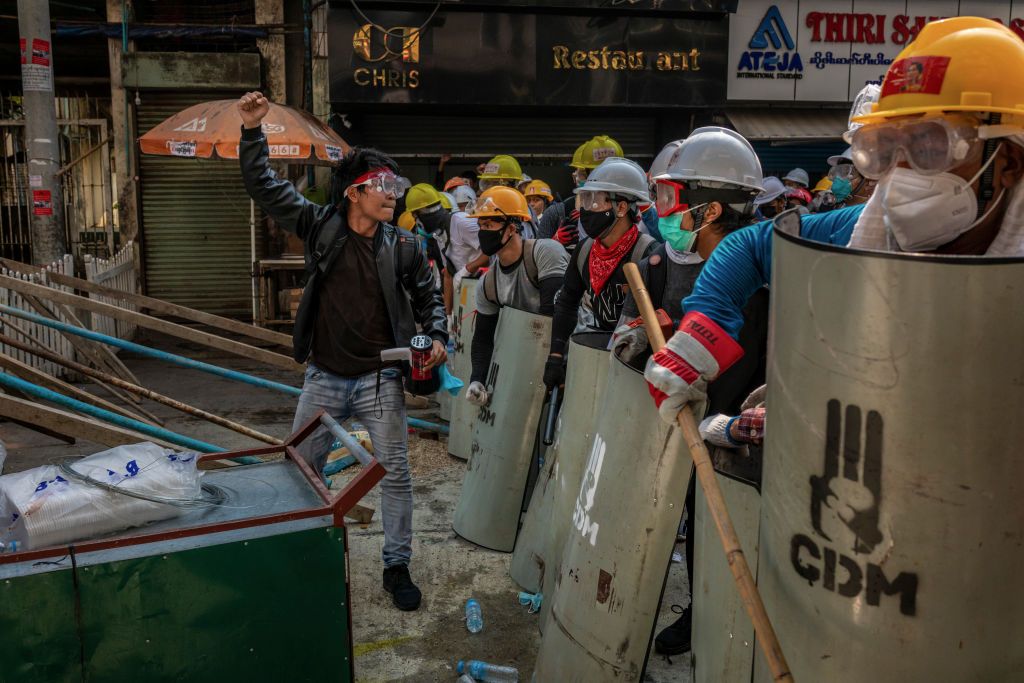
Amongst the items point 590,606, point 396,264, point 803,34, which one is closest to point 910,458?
point 590,606

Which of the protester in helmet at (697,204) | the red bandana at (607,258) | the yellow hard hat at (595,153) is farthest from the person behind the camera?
the yellow hard hat at (595,153)

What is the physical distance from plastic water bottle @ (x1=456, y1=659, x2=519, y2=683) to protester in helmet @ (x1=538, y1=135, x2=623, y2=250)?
3.72 meters

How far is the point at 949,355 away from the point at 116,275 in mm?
11996

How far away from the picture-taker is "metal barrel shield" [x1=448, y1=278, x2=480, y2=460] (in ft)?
21.8

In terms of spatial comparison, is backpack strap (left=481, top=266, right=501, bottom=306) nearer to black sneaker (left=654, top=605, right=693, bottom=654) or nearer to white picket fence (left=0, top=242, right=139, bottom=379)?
black sneaker (left=654, top=605, right=693, bottom=654)

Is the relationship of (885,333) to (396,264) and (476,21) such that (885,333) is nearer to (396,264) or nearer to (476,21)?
(396,264)

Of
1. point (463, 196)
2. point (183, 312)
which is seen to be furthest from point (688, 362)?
point (463, 196)

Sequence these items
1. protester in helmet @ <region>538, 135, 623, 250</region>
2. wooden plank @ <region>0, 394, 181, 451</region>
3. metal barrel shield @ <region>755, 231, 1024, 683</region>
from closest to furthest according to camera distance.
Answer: metal barrel shield @ <region>755, 231, 1024, 683</region>
wooden plank @ <region>0, 394, 181, 451</region>
protester in helmet @ <region>538, 135, 623, 250</region>

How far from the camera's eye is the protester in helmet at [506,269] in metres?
5.48

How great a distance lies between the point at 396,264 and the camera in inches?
176

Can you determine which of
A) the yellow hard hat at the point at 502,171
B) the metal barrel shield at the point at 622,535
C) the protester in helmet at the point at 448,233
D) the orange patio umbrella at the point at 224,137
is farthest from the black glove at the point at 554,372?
the orange patio umbrella at the point at 224,137

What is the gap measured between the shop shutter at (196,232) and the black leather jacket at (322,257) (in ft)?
32.1

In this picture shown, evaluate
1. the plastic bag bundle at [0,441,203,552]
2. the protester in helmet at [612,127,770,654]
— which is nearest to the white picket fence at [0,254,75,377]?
the plastic bag bundle at [0,441,203,552]

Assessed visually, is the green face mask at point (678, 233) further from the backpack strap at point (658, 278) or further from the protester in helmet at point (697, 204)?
the backpack strap at point (658, 278)
